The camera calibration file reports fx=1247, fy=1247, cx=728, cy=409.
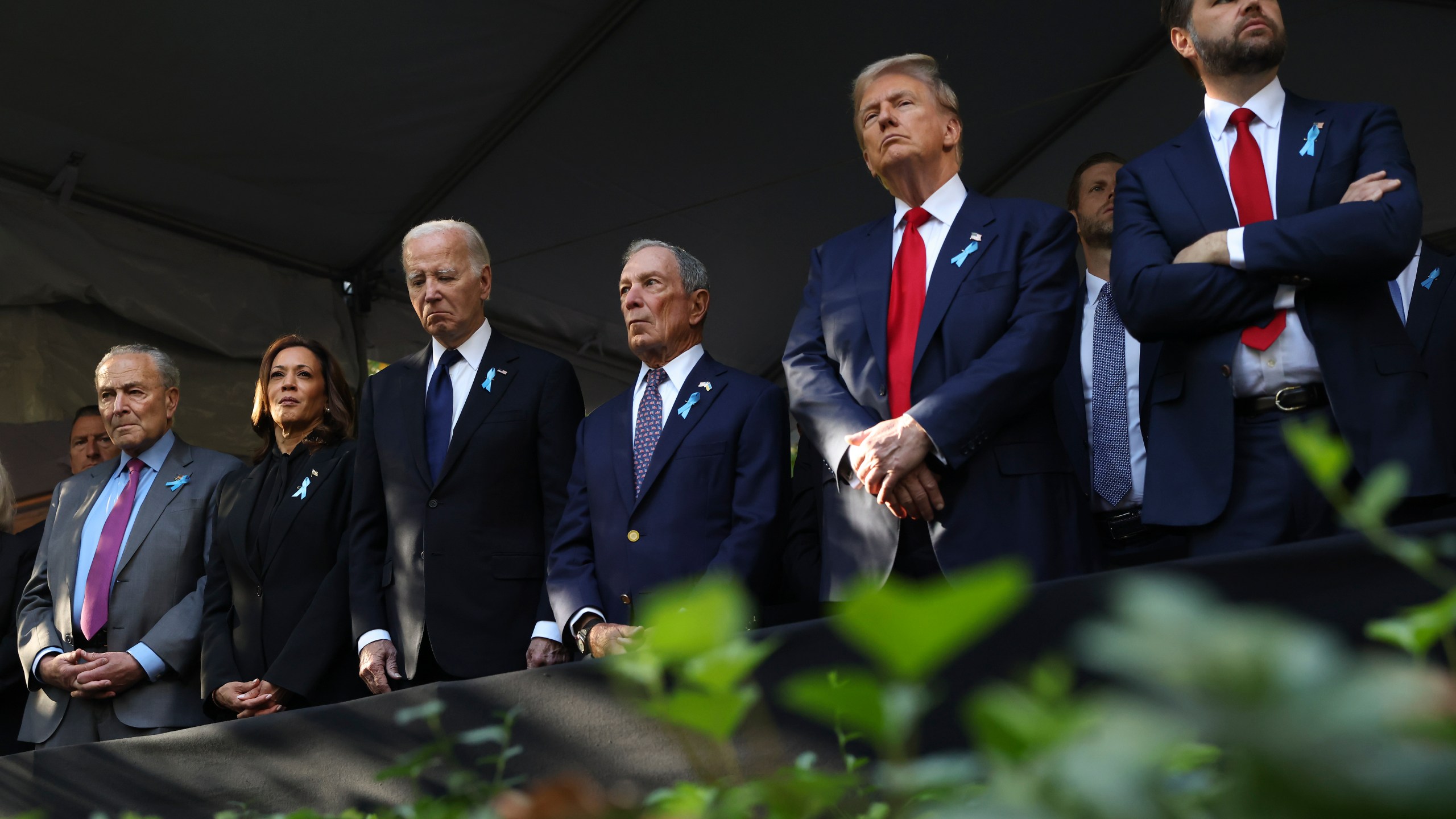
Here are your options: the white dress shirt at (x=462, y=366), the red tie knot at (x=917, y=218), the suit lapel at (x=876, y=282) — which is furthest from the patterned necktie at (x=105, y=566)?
the red tie knot at (x=917, y=218)

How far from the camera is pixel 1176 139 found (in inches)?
103

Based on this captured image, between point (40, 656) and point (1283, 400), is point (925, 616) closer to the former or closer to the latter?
point (1283, 400)

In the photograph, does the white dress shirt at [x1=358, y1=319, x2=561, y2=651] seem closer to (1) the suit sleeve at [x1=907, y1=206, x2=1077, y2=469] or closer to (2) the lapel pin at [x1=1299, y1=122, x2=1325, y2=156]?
(1) the suit sleeve at [x1=907, y1=206, x2=1077, y2=469]

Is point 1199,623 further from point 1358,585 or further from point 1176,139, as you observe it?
point 1176,139

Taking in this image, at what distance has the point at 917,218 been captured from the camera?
9.32ft

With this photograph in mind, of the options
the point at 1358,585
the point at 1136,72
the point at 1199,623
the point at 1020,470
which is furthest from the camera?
the point at 1136,72

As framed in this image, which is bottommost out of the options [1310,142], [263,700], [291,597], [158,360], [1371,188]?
[263,700]

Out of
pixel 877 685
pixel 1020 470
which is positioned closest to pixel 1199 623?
pixel 877 685

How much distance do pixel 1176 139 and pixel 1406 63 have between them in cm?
344

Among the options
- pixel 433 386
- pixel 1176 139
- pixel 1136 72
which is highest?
pixel 1136 72

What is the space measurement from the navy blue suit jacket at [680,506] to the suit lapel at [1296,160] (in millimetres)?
1251

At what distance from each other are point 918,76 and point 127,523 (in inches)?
110

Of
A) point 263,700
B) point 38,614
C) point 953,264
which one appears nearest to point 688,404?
point 953,264

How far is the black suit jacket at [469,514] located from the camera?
10.3 feet
